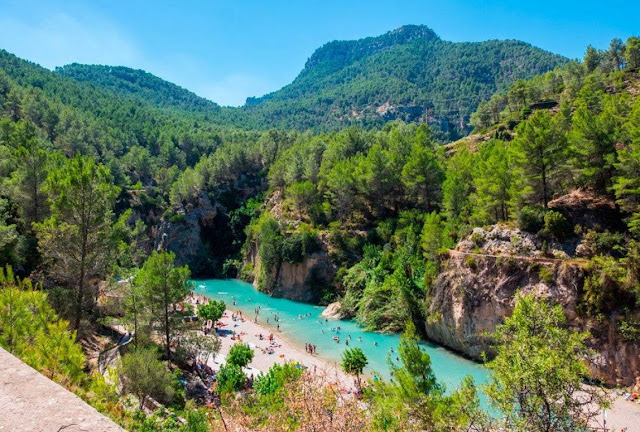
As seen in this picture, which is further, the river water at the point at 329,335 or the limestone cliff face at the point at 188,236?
the limestone cliff face at the point at 188,236

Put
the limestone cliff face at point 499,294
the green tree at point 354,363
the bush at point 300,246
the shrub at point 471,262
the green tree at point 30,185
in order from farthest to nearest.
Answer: the bush at point 300,246, the shrub at point 471,262, the green tree at point 30,185, the green tree at point 354,363, the limestone cliff face at point 499,294

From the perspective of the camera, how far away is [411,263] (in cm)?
4250

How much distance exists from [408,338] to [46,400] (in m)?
16.1

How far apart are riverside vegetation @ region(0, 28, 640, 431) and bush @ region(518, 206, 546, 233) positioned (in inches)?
5.4

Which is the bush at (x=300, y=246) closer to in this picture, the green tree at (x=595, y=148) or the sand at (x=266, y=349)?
the sand at (x=266, y=349)

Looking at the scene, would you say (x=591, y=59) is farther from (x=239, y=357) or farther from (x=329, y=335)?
(x=239, y=357)

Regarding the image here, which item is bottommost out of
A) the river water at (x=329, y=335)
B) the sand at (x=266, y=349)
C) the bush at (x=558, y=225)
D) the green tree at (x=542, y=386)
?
the sand at (x=266, y=349)

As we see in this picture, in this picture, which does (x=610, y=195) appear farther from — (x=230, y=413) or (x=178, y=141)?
(x=178, y=141)

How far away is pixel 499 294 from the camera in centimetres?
2991

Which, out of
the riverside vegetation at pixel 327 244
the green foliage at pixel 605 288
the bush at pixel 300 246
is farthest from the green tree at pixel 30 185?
the green foliage at pixel 605 288

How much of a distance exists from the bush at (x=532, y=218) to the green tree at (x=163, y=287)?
1026 inches

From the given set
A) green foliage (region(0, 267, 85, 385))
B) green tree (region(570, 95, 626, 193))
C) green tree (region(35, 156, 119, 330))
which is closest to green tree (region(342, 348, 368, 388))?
green tree (region(35, 156, 119, 330))

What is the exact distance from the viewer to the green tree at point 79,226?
21.9 meters

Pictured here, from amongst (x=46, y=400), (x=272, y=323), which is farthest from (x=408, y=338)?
(x=272, y=323)
